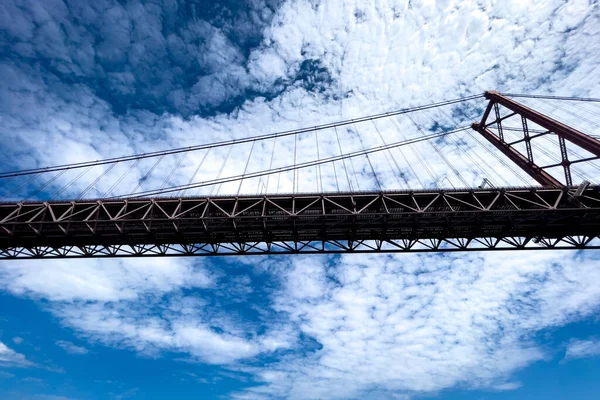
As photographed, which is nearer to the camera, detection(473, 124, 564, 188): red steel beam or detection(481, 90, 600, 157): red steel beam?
detection(481, 90, 600, 157): red steel beam

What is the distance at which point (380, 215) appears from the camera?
731 inches

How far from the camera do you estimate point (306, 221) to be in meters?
19.3

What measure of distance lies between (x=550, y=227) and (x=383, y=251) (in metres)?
10.0

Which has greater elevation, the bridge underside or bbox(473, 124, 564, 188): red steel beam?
bbox(473, 124, 564, 188): red steel beam

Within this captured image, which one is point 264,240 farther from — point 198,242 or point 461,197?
point 461,197

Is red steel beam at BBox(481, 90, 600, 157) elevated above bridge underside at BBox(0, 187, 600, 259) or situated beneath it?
elevated above

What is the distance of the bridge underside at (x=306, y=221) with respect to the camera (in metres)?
18.7

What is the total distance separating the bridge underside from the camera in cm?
1873

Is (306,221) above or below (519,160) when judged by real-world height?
below

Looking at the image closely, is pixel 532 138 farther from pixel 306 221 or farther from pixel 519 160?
pixel 306 221

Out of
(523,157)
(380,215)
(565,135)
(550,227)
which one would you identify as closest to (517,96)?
(523,157)

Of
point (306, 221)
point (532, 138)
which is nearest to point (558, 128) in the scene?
point (532, 138)

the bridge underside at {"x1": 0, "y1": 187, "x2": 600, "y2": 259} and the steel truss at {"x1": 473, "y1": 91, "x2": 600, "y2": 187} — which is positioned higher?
the steel truss at {"x1": 473, "y1": 91, "x2": 600, "y2": 187}

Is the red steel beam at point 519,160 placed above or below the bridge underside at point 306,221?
above
